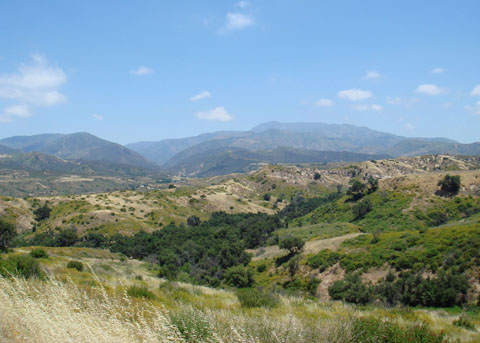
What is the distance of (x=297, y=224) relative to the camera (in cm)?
7650

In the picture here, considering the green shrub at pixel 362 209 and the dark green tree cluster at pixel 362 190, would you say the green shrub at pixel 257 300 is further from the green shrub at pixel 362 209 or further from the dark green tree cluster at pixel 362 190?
the dark green tree cluster at pixel 362 190

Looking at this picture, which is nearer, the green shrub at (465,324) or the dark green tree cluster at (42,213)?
the green shrub at (465,324)

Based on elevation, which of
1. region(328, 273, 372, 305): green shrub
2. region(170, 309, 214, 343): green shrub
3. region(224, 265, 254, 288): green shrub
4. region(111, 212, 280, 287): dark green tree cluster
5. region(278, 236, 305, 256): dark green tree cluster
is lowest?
region(111, 212, 280, 287): dark green tree cluster

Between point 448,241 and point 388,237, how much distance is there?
25.1 feet

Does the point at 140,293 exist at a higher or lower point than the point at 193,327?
lower

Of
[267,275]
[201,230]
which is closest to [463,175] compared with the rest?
[267,275]

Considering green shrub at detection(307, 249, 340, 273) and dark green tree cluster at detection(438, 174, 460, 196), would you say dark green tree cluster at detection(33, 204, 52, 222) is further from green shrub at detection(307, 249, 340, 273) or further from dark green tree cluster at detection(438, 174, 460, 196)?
dark green tree cluster at detection(438, 174, 460, 196)

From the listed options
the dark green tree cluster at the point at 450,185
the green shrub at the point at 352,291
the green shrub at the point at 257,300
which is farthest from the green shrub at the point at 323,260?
the dark green tree cluster at the point at 450,185

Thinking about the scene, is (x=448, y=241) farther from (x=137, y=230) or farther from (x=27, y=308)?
(x=137, y=230)

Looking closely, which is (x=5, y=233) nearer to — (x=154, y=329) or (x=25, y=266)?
(x=25, y=266)

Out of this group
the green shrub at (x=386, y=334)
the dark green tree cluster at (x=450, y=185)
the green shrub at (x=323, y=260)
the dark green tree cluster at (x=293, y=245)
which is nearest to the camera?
the green shrub at (x=386, y=334)

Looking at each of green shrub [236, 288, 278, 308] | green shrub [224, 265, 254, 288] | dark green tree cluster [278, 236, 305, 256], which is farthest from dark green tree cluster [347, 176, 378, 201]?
green shrub [236, 288, 278, 308]

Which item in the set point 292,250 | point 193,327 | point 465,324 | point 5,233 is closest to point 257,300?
point 193,327

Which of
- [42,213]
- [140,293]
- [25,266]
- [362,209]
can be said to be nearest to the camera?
[140,293]
